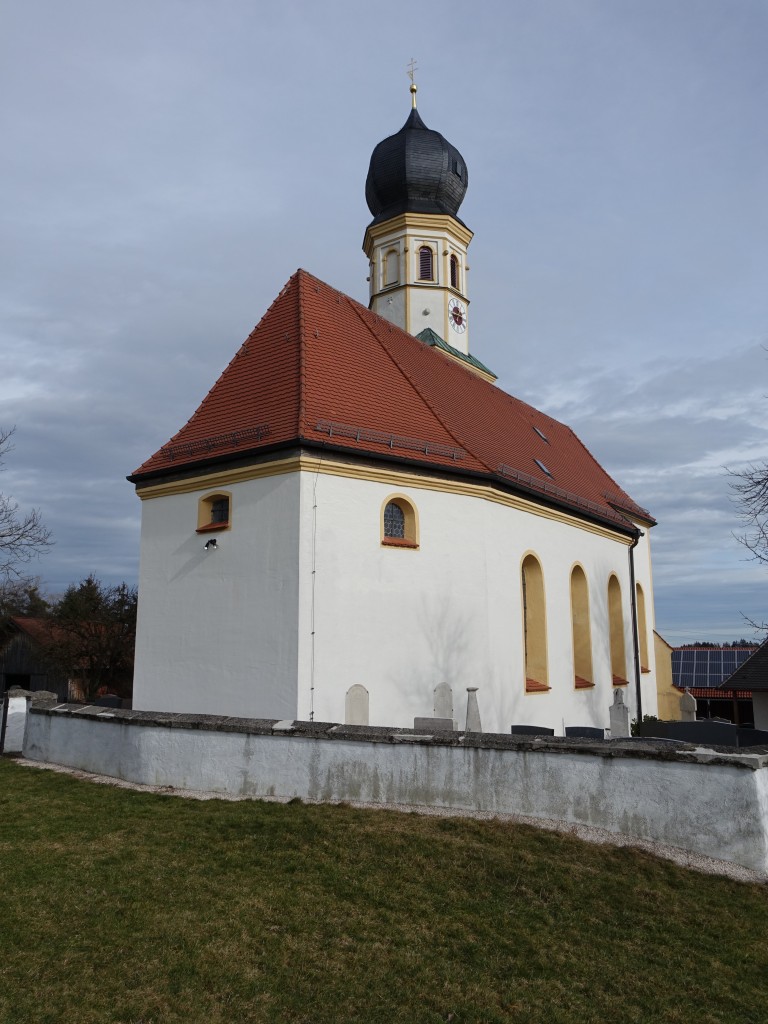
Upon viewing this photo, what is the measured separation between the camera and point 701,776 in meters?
7.00

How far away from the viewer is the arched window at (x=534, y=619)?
15156 mm

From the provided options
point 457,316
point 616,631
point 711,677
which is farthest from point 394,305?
point 711,677

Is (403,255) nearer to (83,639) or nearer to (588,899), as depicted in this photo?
(83,639)

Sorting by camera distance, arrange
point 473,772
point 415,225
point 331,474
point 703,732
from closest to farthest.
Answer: point 473,772 → point 331,474 → point 703,732 → point 415,225

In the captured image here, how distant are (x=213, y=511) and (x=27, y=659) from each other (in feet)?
69.3

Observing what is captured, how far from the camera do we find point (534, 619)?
50.4 feet

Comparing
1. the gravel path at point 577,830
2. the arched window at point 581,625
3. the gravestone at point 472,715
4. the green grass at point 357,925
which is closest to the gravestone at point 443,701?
the gravestone at point 472,715

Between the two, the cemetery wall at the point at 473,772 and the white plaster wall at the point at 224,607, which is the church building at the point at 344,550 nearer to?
the white plaster wall at the point at 224,607

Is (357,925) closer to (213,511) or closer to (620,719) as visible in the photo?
(213,511)

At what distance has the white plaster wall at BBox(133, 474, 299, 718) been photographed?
1131 cm

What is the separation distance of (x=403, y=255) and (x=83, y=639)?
17163 millimetres

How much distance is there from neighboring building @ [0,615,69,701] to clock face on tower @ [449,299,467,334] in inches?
722

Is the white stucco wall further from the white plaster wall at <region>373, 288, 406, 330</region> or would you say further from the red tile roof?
the white plaster wall at <region>373, 288, 406, 330</region>

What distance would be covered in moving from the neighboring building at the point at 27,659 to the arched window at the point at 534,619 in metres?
20.1
